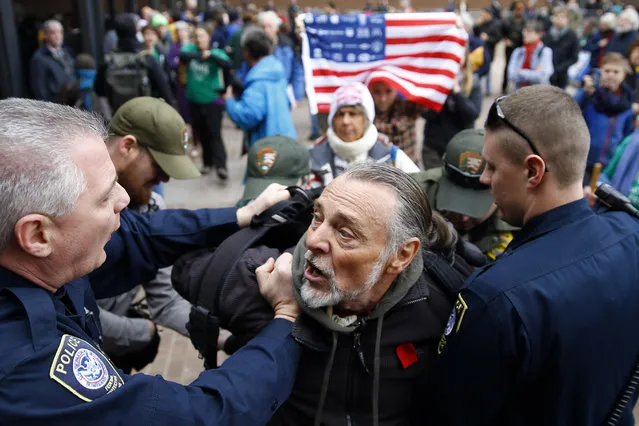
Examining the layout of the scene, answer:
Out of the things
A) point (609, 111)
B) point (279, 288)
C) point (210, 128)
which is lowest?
point (210, 128)

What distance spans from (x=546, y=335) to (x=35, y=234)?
1.35m

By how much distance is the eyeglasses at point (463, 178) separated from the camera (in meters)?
2.71

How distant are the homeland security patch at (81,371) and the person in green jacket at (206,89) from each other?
6.40m

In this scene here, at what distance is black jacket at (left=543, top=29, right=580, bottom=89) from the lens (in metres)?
10.2

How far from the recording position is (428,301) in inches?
76.0

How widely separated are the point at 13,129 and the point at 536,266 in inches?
55.2

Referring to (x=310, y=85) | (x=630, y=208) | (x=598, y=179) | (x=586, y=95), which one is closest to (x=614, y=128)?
(x=586, y=95)

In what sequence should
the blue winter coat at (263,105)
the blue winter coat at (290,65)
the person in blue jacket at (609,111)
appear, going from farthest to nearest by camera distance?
the blue winter coat at (290,65)
the person in blue jacket at (609,111)
the blue winter coat at (263,105)

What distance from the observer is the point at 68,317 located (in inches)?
57.9

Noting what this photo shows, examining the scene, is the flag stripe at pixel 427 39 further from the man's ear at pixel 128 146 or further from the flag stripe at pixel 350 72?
the man's ear at pixel 128 146

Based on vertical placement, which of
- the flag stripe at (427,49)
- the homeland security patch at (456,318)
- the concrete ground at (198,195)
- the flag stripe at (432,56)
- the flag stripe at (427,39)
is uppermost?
the flag stripe at (427,39)

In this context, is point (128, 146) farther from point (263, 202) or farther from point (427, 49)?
point (427, 49)

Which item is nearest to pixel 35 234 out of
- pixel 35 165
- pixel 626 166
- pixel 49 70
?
pixel 35 165

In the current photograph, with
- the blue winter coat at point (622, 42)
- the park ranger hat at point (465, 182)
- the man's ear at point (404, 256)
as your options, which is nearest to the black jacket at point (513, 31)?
the blue winter coat at point (622, 42)
